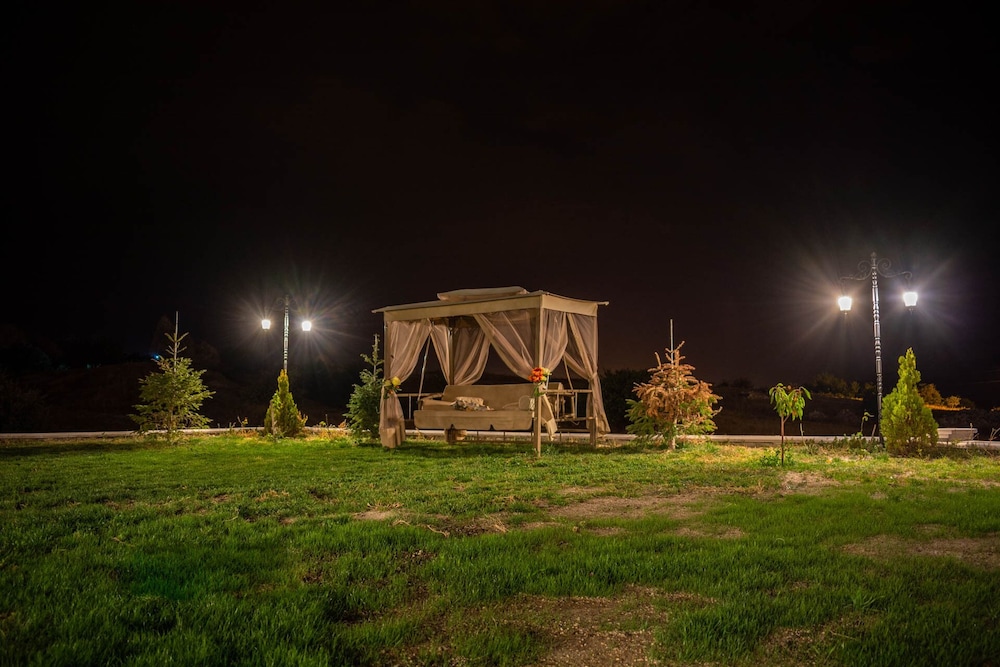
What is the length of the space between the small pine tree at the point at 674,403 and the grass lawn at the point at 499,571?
384cm

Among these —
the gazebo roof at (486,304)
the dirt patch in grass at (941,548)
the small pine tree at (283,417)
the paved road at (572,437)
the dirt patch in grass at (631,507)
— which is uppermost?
the gazebo roof at (486,304)

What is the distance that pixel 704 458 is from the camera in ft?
32.9

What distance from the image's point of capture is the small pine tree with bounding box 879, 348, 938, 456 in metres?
10.3

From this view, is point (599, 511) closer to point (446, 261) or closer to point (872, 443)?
point (872, 443)

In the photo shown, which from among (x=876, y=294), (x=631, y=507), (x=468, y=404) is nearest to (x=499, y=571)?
(x=631, y=507)

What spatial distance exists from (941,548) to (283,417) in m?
12.3

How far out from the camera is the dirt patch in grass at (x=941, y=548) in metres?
4.12

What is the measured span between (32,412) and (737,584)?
1761 centimetres

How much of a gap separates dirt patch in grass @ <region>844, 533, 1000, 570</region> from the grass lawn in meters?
0.03

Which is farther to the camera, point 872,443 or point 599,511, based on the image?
point 872,443

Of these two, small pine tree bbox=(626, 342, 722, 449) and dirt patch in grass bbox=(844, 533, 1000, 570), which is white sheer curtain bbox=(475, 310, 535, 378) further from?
dirt patch in grass bbox=(844, 533, 1000, 570)

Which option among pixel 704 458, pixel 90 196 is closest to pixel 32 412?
pixel 90 196

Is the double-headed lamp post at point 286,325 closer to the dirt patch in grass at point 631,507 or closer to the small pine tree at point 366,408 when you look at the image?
the small pine tree at point 366,408

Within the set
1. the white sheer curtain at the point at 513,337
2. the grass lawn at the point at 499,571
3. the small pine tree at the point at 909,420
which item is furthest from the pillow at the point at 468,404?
the small pine tree at the point at 909,420
